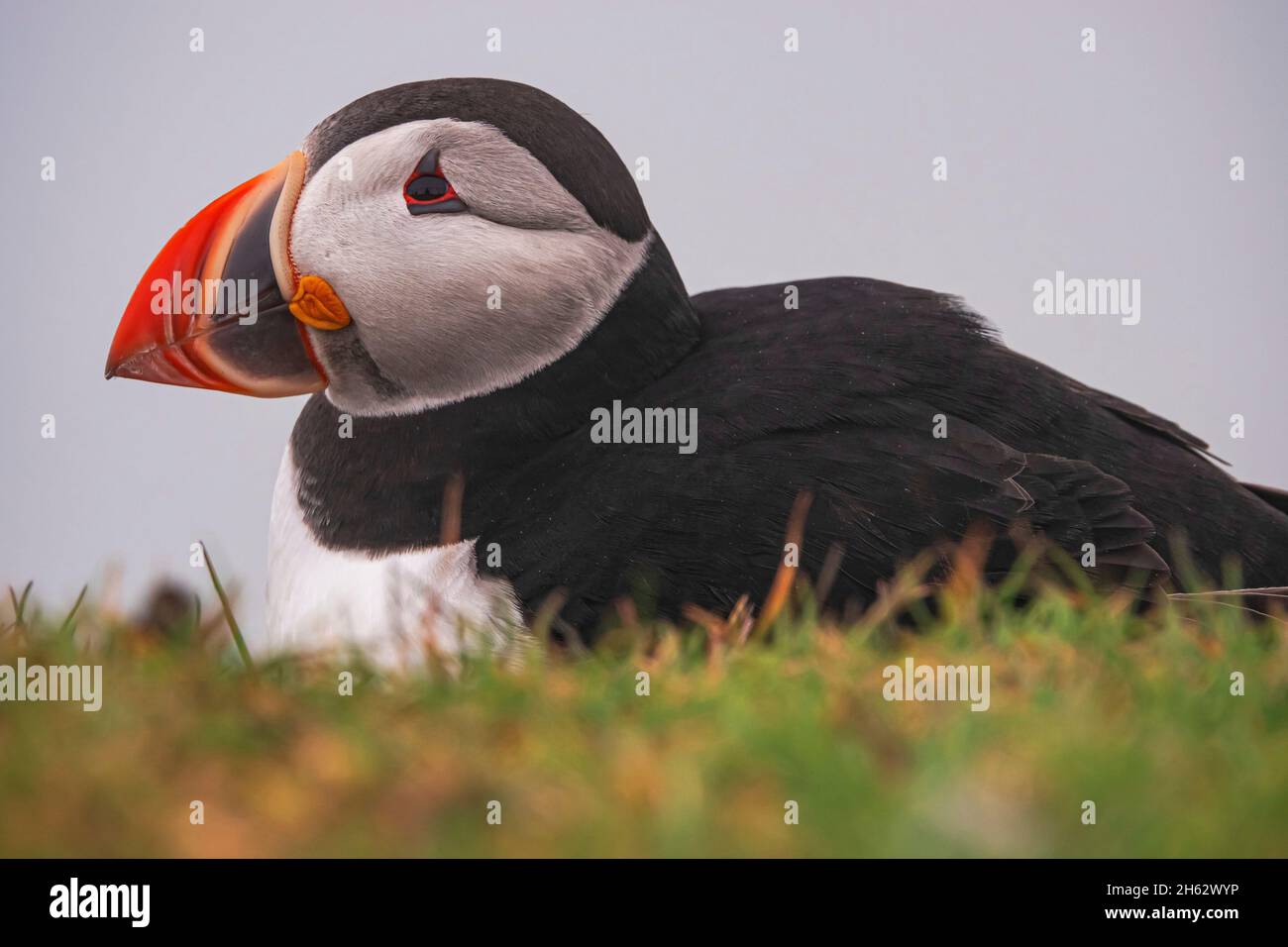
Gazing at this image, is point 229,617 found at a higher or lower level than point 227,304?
lower

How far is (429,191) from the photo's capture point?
4027 mm

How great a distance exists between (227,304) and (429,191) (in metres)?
0.67

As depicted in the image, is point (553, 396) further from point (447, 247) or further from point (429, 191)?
point (429, 191)

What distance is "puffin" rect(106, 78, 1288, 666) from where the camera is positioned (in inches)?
141

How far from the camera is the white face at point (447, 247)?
13.1ft

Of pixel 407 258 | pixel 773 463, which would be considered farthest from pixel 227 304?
pixel 773 463

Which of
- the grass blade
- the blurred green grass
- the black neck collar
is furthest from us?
the black neck collar

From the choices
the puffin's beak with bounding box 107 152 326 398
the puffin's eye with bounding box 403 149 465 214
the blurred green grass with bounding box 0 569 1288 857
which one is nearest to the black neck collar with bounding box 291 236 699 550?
the puffin's beak with bounding box 107 152 326 398

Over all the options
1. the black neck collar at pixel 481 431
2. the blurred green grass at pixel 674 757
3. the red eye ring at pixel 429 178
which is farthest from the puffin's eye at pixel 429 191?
the blurred green grass at pixel 674 757

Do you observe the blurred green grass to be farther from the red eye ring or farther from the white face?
the red eye ring

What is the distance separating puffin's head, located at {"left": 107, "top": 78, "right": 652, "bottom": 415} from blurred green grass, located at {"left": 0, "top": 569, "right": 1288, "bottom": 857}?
1331 mm

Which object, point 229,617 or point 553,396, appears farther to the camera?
point 553,396

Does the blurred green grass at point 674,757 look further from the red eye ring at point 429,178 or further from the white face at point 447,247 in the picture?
the red eye ring at point 429,178

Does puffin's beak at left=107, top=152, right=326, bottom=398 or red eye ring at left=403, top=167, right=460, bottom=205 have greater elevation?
red eye ring at left=403, top=167, right=460, bottom=205
